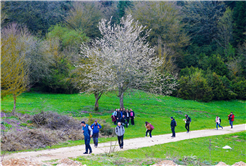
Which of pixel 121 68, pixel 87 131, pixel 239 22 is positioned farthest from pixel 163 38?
pixel 87 131

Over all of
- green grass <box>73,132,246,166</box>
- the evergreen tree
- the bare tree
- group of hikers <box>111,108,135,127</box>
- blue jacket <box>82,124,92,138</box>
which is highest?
the evergreen tree

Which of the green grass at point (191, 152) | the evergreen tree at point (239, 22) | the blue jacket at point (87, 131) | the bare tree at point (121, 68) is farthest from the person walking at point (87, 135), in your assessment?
the evergreen tree at point (239, 22)

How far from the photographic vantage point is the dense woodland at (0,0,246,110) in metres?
39.1

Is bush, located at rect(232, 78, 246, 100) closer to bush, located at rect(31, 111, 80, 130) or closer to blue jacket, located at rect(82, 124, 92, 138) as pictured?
bush, located at rect(31, 111, 80, 130)

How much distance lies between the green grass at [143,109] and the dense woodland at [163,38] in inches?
155

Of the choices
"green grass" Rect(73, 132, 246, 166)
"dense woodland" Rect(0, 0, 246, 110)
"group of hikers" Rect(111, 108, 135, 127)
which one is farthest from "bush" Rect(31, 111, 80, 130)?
"dense woodland" Rect(0, 0, 246, 110)

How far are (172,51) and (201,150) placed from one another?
3710 centimetres

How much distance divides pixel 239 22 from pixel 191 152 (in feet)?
166

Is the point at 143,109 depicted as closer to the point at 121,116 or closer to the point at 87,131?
the point at 121,116

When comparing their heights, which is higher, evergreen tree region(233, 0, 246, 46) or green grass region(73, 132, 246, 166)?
evergreen tree region(233, 0, 246, 46)

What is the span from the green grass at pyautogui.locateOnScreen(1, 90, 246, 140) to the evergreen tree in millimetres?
21667

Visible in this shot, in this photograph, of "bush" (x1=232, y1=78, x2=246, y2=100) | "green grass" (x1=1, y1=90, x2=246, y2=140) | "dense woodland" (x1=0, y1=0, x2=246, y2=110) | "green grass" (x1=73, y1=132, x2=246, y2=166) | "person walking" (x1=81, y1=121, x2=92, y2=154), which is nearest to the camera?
"green grass" (x1=73, y1=132, x2=246, y2=166)

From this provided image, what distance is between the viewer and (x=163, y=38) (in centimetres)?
5134

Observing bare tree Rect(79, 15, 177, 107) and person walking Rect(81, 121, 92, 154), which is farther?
bare tree Rect(79, 15, 177, 107)
